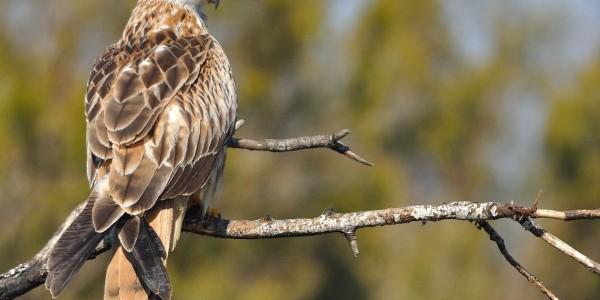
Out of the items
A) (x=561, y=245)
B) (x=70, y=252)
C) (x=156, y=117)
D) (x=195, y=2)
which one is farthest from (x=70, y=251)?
(x=195, y=2)

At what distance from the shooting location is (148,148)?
5242 mm

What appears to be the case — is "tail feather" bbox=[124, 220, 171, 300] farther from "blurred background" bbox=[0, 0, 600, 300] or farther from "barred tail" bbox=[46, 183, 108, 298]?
"blurred background" bbox=[0, 0, 600, 300]

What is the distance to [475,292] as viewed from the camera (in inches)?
534

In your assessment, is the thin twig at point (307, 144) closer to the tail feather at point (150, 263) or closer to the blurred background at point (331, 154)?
the tail feather at point (150, 263)

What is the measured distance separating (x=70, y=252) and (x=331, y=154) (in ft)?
35.9

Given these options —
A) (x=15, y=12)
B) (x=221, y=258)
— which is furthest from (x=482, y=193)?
(x=15, y=12)

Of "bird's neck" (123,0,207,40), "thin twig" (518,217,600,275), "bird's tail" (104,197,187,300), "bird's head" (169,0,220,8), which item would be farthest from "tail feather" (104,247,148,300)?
"bird's head" (169,0,220,8)

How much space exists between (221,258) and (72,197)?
2.20 meters

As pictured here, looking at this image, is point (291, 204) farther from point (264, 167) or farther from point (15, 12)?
point (15, 12)

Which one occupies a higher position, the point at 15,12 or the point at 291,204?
the point at 15,12

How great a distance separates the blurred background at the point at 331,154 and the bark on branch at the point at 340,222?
6206 millimetres

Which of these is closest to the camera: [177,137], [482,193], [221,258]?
[177,137]

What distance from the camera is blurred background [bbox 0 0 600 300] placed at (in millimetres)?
11984

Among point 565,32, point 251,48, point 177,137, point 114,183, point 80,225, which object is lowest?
point 80,225
